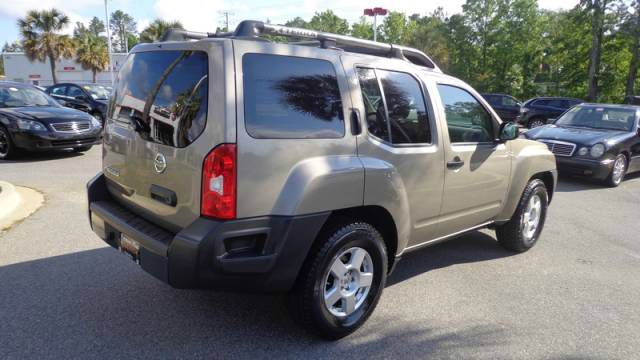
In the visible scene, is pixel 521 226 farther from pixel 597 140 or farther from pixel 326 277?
pixel 597 140

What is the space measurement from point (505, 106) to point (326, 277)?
21.6m

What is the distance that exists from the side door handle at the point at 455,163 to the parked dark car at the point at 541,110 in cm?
1942

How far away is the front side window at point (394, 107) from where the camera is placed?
3.33m

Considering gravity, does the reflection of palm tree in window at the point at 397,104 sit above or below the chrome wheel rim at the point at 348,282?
above

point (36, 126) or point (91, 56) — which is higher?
point (91, 56)

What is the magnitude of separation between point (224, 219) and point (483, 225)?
9.28ft

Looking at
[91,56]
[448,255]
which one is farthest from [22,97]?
[91,56]

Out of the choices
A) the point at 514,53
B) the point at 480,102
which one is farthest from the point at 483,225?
the point at 514,53

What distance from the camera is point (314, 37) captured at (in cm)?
340

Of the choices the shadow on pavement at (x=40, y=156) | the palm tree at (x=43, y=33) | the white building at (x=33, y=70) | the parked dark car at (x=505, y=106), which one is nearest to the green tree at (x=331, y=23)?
the white building at (x=33, y=70)

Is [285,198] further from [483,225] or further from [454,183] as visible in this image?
[483,225]

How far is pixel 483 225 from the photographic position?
4547 mm

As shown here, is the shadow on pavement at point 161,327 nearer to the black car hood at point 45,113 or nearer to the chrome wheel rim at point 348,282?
the chrome wheel rim at point 348,282

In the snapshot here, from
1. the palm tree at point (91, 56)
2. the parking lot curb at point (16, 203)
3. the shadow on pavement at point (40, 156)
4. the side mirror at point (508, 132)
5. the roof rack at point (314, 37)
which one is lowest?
the shadow on pavement at point (40, 156)
